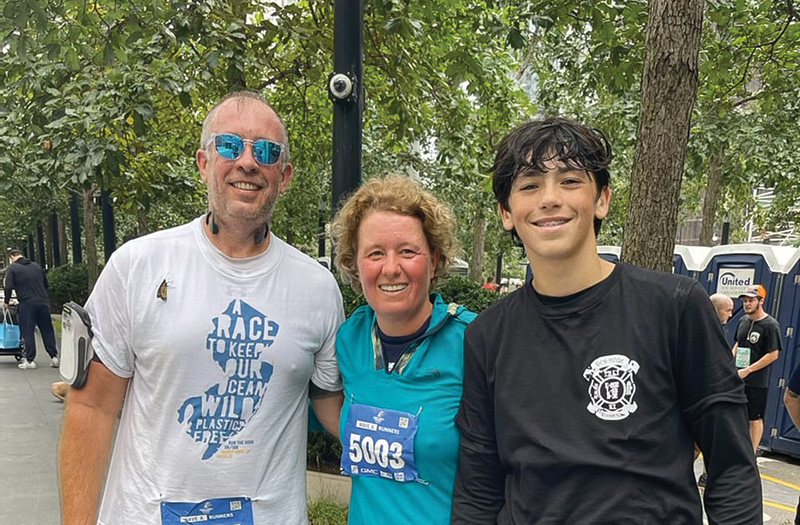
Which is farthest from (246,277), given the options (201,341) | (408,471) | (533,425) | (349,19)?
(349,19)

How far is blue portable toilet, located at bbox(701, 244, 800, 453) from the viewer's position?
775 cm

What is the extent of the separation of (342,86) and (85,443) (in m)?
2.14

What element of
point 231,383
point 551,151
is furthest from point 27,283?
point 551,151

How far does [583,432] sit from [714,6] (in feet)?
13.0

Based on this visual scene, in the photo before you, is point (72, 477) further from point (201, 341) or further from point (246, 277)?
point (246, 277)

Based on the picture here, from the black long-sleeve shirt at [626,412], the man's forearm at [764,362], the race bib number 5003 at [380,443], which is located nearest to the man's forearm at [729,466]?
the black long-sleeve shirt at [626,412]

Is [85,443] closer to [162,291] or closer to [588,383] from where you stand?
[162,291]

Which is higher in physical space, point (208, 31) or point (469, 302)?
point (208, 31)

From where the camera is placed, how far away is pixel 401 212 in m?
1.97

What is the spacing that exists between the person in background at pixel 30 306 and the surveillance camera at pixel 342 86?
923cm

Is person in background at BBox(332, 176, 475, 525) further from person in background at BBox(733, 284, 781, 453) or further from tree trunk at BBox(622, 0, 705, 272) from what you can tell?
person in background at BBox(733, 284, 781, 453)

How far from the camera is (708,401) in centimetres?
141

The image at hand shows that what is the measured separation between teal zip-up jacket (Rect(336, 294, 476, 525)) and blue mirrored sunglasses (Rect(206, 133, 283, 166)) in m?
0.69

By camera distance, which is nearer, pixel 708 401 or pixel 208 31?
pixel 708 401
